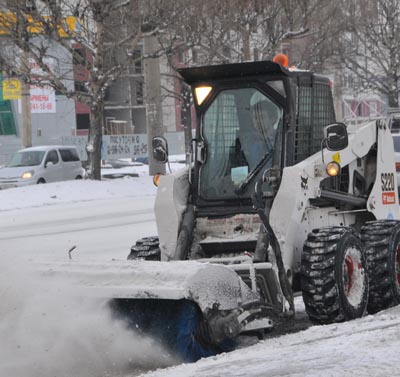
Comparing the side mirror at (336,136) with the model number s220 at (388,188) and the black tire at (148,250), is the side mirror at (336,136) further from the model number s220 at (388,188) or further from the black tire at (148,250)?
the black tire at (148,250)

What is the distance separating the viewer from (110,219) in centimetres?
Result: 2020

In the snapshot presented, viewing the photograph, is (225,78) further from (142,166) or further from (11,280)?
(142,166)

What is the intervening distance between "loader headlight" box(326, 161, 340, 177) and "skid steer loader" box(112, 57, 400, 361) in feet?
0.04

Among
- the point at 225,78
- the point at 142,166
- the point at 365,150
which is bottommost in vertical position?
the point at 142,166

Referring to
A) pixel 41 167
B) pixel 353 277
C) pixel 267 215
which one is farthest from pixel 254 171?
pixel 41 167

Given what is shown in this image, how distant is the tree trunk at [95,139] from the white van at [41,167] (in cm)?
187

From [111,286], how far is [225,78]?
2636 mm

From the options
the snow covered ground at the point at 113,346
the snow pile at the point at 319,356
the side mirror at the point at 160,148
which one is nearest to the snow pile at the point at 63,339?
the snow covered ground at the point at 113,346

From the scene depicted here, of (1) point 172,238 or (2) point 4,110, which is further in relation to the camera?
(2) point 4,110

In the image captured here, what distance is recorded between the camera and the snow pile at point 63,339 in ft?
23.0

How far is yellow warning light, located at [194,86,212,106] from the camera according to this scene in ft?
29.9

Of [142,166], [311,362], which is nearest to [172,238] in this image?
[311,362]

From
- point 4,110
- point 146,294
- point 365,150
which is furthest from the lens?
point 4,110

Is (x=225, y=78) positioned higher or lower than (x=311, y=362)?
higher
